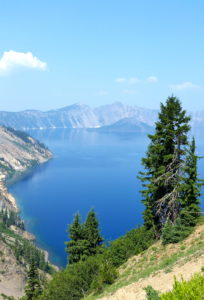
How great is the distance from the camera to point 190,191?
1125 inches

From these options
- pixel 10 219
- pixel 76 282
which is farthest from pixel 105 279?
pixel 10 219

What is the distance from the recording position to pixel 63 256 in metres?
130

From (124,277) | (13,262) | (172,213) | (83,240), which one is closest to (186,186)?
(172,213)

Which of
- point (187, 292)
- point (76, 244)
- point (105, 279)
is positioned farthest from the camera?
point (76, 244)

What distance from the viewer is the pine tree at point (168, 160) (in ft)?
96.5

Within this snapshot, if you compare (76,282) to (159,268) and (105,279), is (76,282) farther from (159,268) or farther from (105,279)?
(159,268)

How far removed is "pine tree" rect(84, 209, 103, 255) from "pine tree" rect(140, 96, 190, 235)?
18379mm

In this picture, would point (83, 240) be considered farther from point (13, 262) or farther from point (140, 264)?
point (13, 262)

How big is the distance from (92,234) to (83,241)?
79.1 inches

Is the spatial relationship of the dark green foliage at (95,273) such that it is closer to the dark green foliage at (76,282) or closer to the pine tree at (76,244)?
the dark green foliage at (76,282)

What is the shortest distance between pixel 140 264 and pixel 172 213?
688cm

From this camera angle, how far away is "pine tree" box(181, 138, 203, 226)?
27.9m

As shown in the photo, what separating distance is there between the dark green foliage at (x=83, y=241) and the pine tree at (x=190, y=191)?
875 inches

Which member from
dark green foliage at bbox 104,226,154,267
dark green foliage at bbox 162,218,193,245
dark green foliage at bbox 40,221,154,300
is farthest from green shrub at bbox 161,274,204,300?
dark green foliage at bbox 104,226,154,267
